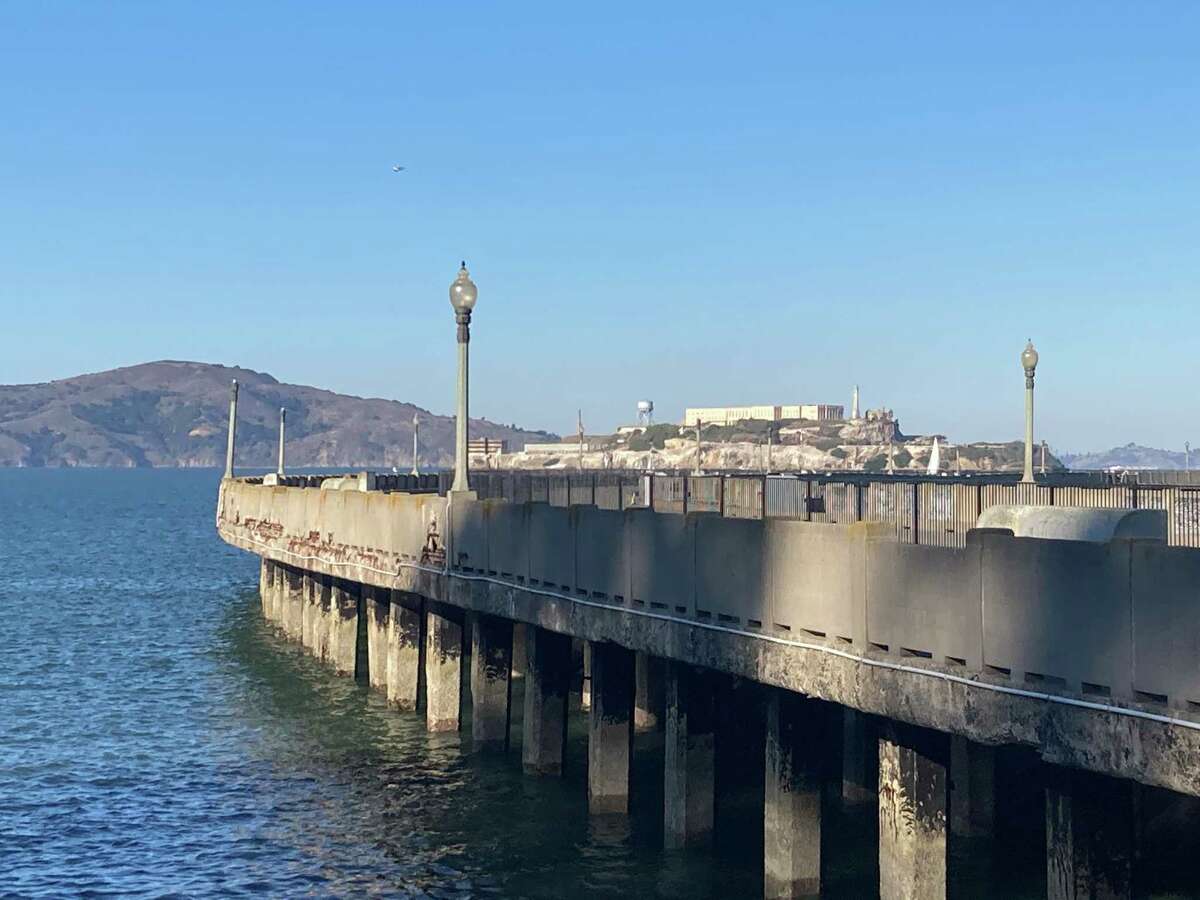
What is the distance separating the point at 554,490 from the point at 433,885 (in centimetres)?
1369

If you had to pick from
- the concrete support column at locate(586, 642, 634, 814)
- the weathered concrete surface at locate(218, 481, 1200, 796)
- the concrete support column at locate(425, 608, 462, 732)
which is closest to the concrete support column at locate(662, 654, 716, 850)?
the weathered concrete surface at locate(218, 481, 1200, 796)

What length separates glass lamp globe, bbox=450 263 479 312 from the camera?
27.3 meters

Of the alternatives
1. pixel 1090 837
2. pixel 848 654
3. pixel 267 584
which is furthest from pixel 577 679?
pixel 267 584

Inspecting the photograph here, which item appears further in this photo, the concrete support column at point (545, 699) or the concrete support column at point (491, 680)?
the concrete support column at point (491, 680)

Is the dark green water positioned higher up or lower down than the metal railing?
lower down

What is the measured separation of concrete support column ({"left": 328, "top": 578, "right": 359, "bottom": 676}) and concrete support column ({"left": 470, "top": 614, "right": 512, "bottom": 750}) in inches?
454

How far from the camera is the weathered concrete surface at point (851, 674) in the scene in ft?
41.5

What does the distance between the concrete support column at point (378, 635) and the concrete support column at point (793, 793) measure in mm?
19023

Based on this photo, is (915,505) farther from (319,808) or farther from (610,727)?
(319,808)

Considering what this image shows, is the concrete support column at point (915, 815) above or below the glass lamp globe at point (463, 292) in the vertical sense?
below

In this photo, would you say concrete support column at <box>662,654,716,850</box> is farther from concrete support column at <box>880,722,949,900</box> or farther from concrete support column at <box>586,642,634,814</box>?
concrete support column at <box>880,722,949,900</box>

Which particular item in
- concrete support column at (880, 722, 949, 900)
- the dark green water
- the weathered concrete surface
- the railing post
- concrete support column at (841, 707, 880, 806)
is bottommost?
the dark green water

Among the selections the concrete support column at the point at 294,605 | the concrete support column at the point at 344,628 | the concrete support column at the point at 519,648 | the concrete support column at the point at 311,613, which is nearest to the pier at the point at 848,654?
the concrete support column at the point at 519,648

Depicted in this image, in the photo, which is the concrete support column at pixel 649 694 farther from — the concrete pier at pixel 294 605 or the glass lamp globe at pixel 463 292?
the concrete pier at pixel 294 605
